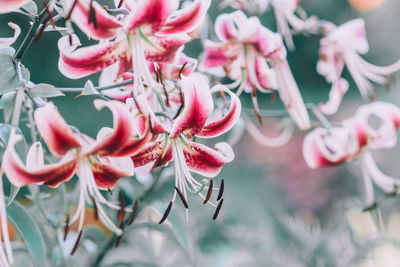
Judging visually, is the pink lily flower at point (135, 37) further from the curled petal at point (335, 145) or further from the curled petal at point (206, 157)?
the curled petal at point (335, 145)

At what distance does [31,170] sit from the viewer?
10.6 inches

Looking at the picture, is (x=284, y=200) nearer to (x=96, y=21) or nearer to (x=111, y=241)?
(x=111, y=241)

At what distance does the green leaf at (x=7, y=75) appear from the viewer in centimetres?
30

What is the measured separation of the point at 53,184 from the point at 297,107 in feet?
0.96

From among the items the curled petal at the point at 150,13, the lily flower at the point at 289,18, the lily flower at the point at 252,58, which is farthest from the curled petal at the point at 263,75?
the curled petal at the point at 150,13

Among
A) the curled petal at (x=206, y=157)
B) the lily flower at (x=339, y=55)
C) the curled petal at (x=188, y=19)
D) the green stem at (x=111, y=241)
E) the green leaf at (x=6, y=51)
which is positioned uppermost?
the curled petal at (x=188, y=19)

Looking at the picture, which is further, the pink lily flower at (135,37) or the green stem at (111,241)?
the green stem at (111,241)

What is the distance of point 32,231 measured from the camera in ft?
1.33

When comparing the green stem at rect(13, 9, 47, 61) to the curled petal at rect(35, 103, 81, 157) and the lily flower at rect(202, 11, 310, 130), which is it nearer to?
the curled petal at rect(35, 103, 81, 157)

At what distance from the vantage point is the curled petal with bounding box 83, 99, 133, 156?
263mm

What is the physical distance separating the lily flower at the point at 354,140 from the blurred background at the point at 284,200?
0.14m

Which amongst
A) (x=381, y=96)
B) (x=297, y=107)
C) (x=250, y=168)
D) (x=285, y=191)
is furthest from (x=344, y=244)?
(x=381, y=96)

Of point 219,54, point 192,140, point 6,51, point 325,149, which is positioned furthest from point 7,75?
point 325,149

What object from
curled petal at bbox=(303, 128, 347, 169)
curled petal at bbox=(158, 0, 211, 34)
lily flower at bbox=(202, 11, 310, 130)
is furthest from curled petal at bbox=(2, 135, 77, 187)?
curled petal at bbox=(303, 128, 347, 169)
